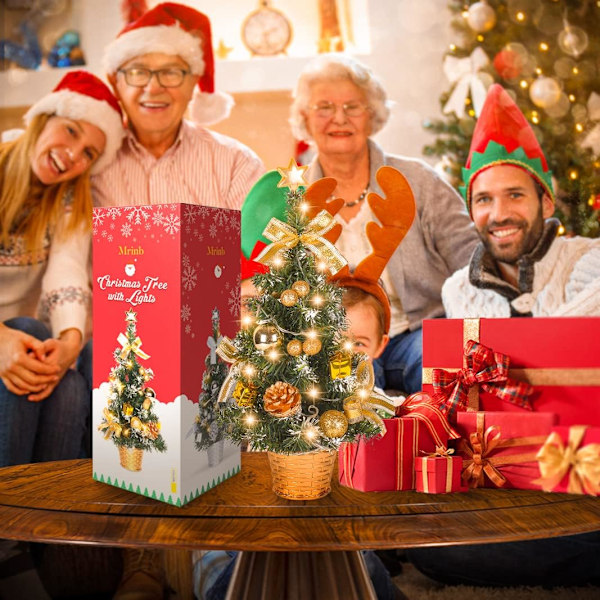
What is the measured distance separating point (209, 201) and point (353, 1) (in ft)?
2.67

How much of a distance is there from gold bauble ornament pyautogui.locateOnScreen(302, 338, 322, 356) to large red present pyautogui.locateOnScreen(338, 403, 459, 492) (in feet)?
0.47

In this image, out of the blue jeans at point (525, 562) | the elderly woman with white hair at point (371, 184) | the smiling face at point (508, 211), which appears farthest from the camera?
the elderly woman with white hair at point (371, 184)

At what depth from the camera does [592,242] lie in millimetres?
1995

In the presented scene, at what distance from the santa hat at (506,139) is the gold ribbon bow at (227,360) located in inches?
49.4

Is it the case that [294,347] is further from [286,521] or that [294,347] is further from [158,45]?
Answer: [158,45]

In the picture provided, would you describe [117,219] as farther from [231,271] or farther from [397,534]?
[397,534]

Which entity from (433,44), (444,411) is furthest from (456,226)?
(444,411)

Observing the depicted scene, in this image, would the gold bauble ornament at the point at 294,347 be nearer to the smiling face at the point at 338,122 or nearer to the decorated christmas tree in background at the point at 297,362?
the decorated christmas tree in background at the point at 297,362

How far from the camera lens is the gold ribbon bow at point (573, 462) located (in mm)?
805

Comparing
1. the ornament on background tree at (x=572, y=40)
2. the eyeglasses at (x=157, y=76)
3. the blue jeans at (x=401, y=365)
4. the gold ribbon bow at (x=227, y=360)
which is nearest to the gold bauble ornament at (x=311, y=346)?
the gold ribbon bow at (x=227, y=360)

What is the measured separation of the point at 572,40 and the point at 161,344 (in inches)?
74.1

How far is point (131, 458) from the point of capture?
2.97 ft

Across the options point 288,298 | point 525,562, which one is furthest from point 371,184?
point 288,298

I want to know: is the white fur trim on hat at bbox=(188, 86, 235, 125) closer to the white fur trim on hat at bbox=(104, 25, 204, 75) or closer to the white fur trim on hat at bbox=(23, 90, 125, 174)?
the white fur trim on hat at bbox=(104, 25, 204, 75)
